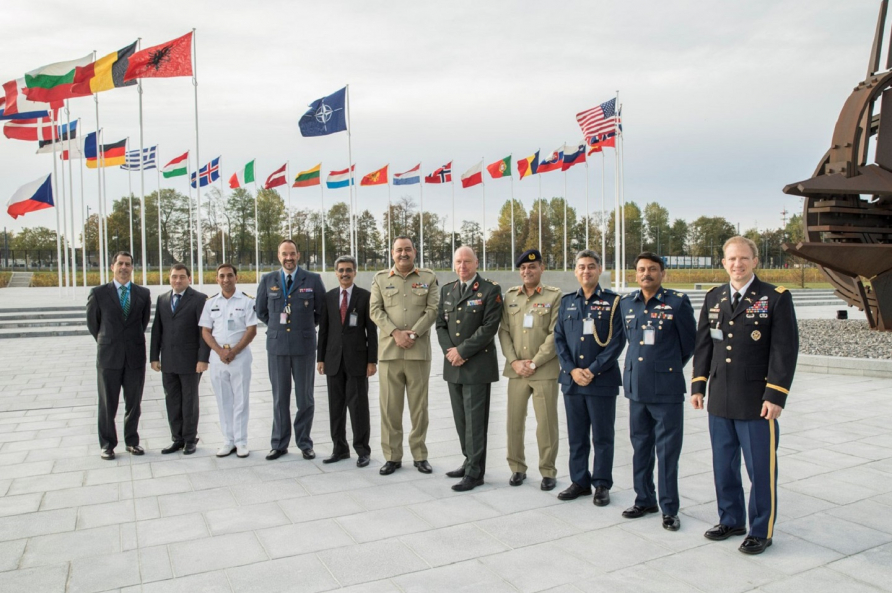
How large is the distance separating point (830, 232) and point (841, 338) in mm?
4873

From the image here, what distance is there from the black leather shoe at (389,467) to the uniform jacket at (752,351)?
253cm

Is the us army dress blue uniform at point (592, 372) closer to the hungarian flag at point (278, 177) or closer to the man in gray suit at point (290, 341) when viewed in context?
the man in gray suit at point (290, 341)

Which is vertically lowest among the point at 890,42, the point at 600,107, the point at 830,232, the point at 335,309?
the point at 335,309

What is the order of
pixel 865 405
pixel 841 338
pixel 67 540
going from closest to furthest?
pixel 67 540 < pixel 865 405 < pixel 841 338

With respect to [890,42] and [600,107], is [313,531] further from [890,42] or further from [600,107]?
Answer: [600,107]

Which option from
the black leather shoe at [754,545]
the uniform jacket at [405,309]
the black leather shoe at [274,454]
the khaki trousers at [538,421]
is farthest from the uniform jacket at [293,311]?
the black leather shoe at [754,545]

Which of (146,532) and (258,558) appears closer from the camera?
(258,558)

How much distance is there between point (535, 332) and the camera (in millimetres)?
4820

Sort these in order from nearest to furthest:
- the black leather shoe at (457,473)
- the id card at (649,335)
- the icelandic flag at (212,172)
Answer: the id card at (649,335) → the black leather shoe at (457,473) → the icelandic flag at (212,172)

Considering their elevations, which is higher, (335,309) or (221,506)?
(335,309)

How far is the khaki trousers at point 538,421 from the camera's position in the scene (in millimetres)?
4781

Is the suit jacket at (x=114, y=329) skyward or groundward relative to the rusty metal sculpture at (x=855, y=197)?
groundward

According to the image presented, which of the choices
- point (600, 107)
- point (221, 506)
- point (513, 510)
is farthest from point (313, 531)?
point (600, 107)

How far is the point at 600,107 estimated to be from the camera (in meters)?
21.8
